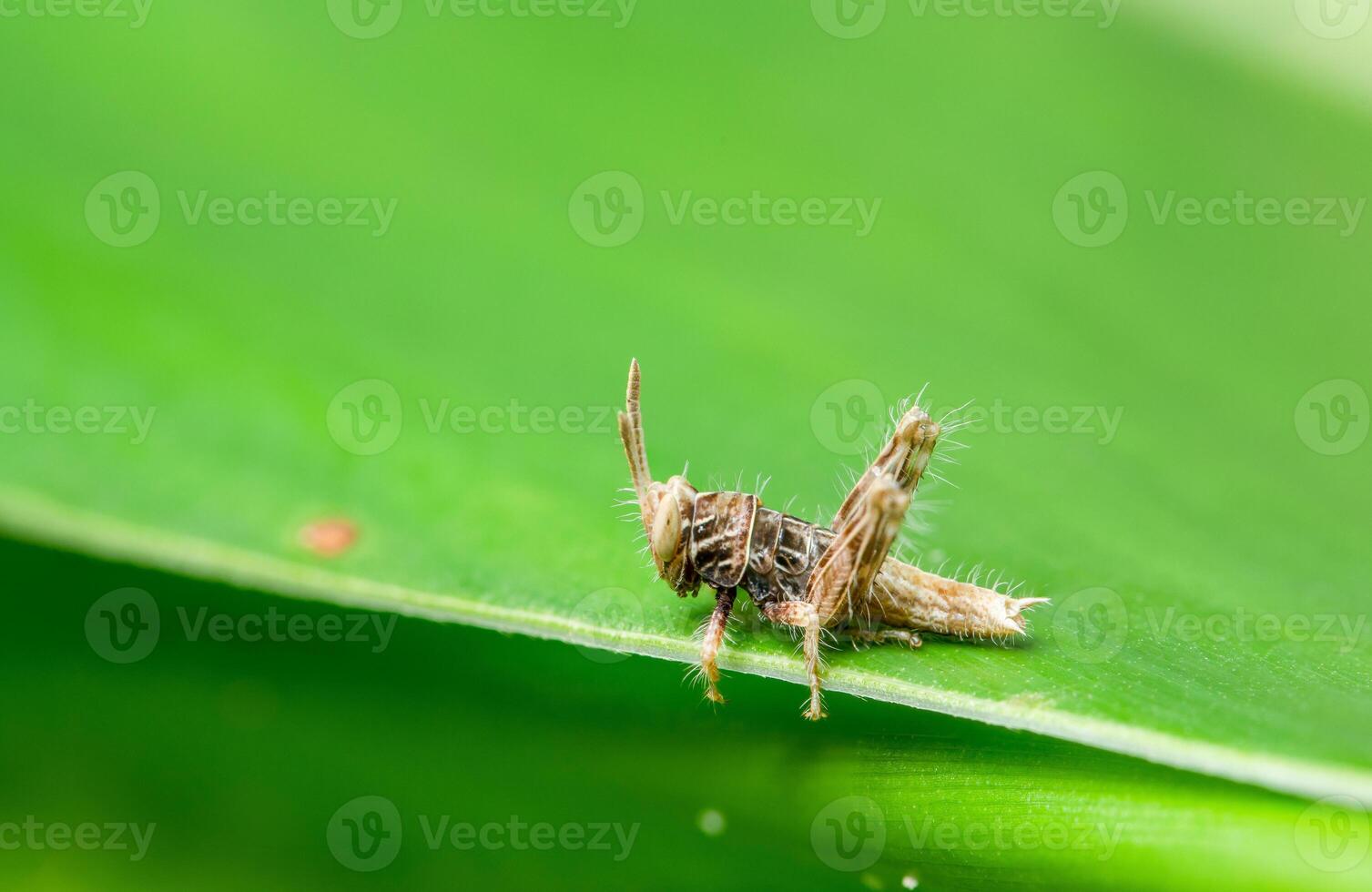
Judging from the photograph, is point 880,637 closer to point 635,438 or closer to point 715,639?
point 715,639

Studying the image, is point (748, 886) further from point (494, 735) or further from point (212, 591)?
point (212, 591)

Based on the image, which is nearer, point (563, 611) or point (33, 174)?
point (563, 611)

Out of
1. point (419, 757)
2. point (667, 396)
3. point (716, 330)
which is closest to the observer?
point (419, 757)

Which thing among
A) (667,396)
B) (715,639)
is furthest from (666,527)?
(667,396)

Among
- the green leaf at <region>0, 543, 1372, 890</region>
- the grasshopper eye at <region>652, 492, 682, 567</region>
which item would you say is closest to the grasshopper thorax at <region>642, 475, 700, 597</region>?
the grasshopper eye at <region>652, 492, 682, 567</region>

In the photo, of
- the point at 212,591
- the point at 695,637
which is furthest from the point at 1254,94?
the point at 212,591

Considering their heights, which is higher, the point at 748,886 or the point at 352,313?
the point at 352,313

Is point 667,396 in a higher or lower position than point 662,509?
higher

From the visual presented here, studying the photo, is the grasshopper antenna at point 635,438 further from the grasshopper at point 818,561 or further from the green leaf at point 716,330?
the green leaf at point 716,330
